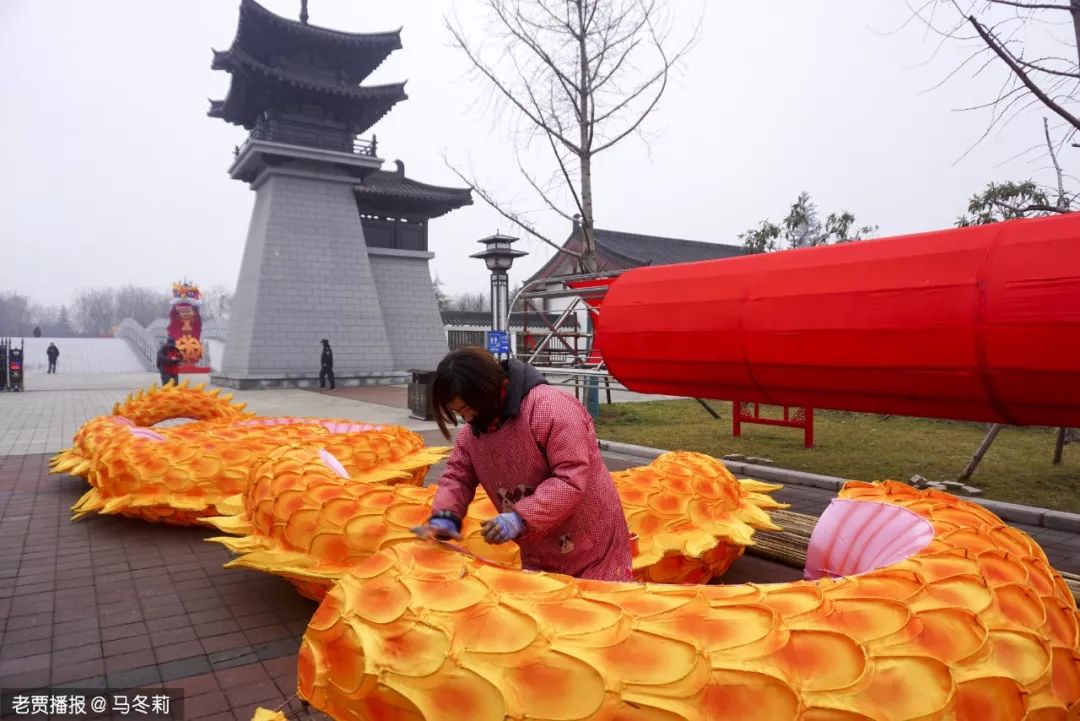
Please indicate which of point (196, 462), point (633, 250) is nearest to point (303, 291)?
point (633, 250)

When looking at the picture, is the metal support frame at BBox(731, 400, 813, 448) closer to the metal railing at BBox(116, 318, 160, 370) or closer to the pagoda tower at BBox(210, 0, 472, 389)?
the pagoda tower at BBox(210, 0, 472, 389)

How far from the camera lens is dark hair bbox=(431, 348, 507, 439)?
6.36 ft

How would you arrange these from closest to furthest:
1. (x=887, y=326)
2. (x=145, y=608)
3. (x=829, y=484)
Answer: (x=887, y=326) → (x=145, y=608) → (x=829, y=484)

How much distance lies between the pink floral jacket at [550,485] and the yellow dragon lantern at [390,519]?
0.55 metres

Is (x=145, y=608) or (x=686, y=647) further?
(x=145, y=608)

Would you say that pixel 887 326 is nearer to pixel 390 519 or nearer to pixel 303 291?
pixel 390 519

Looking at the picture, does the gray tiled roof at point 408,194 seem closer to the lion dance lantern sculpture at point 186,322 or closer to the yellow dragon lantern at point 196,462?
the lion dance lantern sculpture at point 186,322

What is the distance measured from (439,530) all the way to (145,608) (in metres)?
2.33

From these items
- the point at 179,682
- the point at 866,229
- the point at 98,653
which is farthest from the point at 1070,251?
the point at 866,229


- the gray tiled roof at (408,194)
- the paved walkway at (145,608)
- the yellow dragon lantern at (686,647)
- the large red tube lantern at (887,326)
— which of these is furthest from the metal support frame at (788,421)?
the gray tiled roof at (408,194)

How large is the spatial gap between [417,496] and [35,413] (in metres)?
12.6

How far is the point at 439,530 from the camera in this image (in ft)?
6.65

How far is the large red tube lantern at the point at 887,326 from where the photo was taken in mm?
2133

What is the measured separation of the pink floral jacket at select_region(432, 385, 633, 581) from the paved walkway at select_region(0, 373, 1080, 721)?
0.94 m
